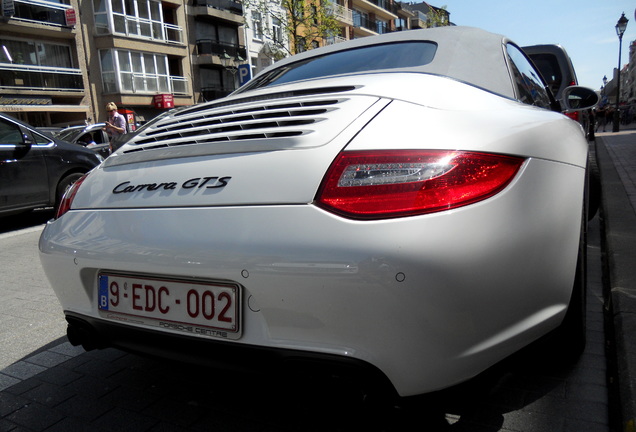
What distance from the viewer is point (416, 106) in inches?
64.4

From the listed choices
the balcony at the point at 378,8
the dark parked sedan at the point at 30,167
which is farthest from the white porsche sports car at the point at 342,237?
the balcony at the point at 378,8

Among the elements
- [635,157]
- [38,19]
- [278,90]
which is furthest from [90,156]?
[38,19]

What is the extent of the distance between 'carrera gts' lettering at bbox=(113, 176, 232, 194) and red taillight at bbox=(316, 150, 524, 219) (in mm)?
360

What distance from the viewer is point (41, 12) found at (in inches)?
1030

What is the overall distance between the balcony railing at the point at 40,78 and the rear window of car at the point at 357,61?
85.3 feet

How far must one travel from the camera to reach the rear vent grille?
1715mm

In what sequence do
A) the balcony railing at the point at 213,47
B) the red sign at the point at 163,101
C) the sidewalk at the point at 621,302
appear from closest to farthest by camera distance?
the sidewalk at the point at 621,302, the red sign at the point at 163,101, the balcony railing at the point at 213,47

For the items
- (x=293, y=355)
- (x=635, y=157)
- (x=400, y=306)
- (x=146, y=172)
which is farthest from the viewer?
(x=635, y=157)

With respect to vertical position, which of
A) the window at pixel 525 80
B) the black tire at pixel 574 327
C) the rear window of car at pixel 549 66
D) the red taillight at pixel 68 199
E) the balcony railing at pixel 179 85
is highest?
the balcony railing at pixel 179 85

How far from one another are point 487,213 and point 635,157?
11299 mm

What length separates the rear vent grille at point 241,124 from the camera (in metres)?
1.71

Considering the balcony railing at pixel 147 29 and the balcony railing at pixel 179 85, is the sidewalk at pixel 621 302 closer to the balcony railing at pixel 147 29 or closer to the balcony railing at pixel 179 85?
the balcony railing at pixel 147 29

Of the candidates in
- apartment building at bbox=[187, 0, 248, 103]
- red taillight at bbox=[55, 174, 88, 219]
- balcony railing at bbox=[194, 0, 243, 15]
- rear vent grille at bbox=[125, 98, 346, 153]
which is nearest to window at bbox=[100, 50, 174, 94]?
apartment building at bbox=[187, 0, 248, 103]

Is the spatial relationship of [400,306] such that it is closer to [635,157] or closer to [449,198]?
[449,198]
